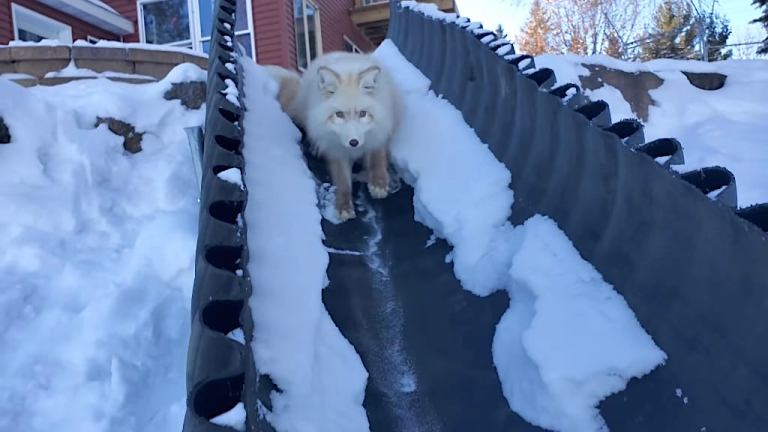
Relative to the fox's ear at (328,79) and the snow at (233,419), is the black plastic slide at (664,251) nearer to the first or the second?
the snow at (233,419)

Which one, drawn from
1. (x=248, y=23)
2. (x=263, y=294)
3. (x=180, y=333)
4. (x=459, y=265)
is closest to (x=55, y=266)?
(x=180, y=333)

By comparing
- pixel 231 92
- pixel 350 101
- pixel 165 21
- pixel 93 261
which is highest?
pixel 165 21

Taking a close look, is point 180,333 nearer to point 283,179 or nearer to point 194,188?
point 283,179

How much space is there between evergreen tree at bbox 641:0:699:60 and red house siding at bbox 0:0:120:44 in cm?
2140

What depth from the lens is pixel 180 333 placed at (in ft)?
9.80

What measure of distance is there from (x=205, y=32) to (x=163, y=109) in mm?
7862

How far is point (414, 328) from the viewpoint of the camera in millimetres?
2250

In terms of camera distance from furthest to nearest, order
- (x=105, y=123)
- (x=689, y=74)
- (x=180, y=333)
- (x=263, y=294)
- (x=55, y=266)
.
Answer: (x=689, y=74) < (x=105, y=123) < (x=55, y=266) < (x=180, y=333) < (x=263, y=294)

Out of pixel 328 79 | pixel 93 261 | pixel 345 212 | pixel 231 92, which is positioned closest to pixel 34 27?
pixel 93 261

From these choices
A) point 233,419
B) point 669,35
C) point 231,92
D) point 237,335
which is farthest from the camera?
point 669,35

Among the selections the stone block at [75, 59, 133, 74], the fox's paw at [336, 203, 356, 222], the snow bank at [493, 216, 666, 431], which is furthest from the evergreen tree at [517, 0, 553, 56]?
the snow bank at [493, 216, 666, 431]

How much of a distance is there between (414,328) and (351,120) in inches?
62.7

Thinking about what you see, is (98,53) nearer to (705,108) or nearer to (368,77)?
(368,77)

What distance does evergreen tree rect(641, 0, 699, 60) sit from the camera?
25062mm
